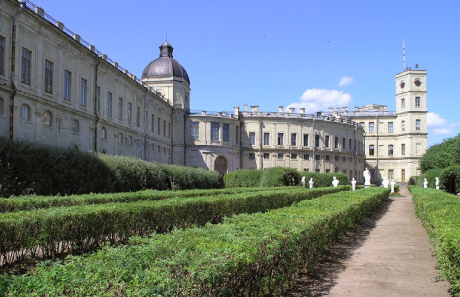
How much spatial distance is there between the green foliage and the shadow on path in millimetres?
47909

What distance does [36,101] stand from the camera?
24938mm

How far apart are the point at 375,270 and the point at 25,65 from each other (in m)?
22.8

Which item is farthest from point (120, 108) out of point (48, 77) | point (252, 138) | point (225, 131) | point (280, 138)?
point (280, 138)

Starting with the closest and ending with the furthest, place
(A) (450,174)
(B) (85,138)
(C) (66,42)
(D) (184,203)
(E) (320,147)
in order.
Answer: (D) (184,203), (C) (66,42), (B) (85,138), (A) (450,174), (E) (320,147)

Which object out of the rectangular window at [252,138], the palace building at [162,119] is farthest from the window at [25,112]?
the rectangular window at [252,138]

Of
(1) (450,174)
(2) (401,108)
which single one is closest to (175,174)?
(1) (450,174)

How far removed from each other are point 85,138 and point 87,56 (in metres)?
6.34

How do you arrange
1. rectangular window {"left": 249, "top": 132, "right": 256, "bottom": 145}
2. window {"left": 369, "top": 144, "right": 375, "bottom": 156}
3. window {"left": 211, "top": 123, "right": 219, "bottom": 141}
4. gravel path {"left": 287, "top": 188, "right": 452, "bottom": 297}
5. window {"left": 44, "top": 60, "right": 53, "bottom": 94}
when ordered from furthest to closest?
window {"left": 369, "top": 144, "right": 375, "bottom": 156} < rectangular window {"left": 249, "top": 132, "right": 256, "bottom": 145} < window {"left": 211, "top": 123, "right": 219, "bottom": 141} < window {"left": 44, "top": 60, "right": 53, "bottom": 94} < gravel path {"left": 287, "top": 188, "right": 452, "bottom": 297}

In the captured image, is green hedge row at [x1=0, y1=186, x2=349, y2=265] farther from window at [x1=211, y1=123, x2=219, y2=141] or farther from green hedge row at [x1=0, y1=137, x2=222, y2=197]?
window at [x1=211, y1=123, x2=219, y2=141]

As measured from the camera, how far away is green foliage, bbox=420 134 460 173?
178 ft

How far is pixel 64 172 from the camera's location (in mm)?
20500

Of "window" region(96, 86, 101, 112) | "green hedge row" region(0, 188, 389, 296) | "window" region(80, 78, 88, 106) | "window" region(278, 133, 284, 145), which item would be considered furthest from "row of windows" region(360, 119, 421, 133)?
"green hedge row" region(0, 188, 389, 296)

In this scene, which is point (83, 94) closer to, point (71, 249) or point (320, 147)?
point (71, 249)

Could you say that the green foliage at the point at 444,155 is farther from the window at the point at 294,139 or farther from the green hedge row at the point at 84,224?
the green hedge row at the point at 84,224
